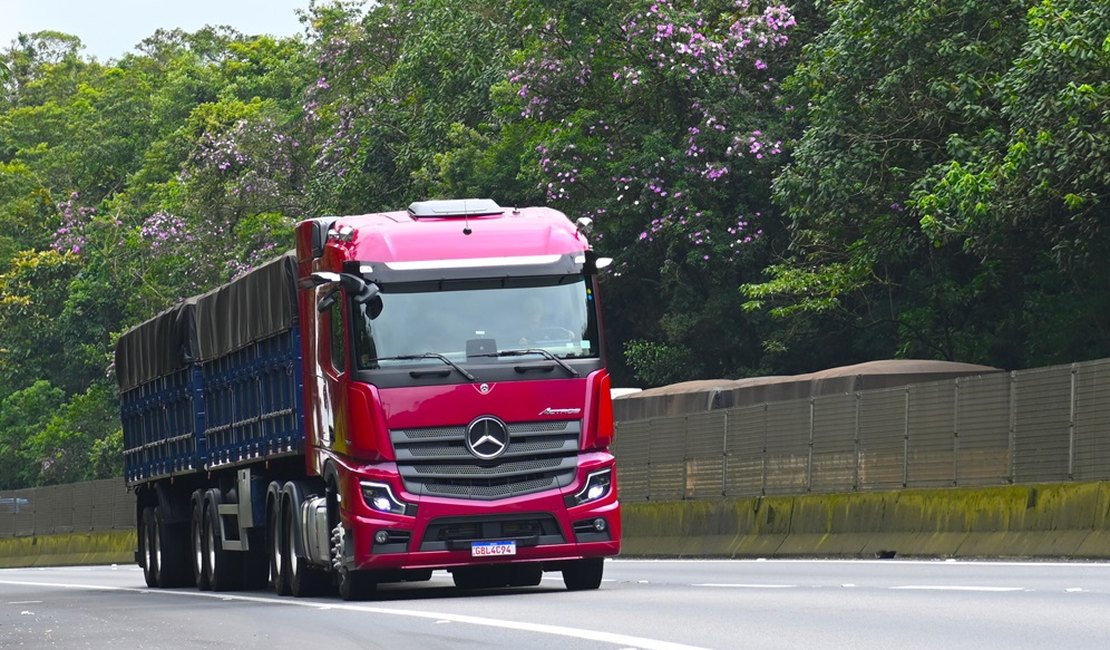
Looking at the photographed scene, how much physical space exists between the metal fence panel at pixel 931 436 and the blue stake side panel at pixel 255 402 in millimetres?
8507

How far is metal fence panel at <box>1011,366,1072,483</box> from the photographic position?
80.4ft

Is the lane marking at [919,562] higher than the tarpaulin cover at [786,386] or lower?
lower

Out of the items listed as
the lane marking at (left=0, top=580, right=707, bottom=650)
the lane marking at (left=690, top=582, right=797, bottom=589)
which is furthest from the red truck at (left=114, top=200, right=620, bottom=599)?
Result: the lane marking at (left=690, top=582, right=797, bottom=589)

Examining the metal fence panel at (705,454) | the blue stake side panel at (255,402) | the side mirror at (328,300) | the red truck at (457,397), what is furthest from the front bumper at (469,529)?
the metal fence panel at (705,454)

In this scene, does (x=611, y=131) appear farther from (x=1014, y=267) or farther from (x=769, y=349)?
(x=1014, y=267)

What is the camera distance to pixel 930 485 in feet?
91.2

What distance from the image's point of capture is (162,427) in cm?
2950

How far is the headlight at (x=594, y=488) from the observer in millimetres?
19672

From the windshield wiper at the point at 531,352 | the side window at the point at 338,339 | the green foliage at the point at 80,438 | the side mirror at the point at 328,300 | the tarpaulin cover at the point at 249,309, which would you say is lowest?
the windshield wiper at the point at 531,352

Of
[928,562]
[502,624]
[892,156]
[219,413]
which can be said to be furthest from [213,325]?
[892,156]

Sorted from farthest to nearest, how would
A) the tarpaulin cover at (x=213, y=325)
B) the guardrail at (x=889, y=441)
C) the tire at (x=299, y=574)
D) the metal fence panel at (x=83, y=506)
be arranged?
the metal fence panel at (x=83, y=506)
the guardrail at (x=889, y=441)
the tarpaulin cover at (x=213, y=325)
the tire at (x=299, y=574)

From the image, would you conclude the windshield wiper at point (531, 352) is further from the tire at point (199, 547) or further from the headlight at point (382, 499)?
the tire at point (199, 547)

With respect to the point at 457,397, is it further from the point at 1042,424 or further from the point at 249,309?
the point at 1042,424

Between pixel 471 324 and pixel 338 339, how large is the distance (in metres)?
1.24
